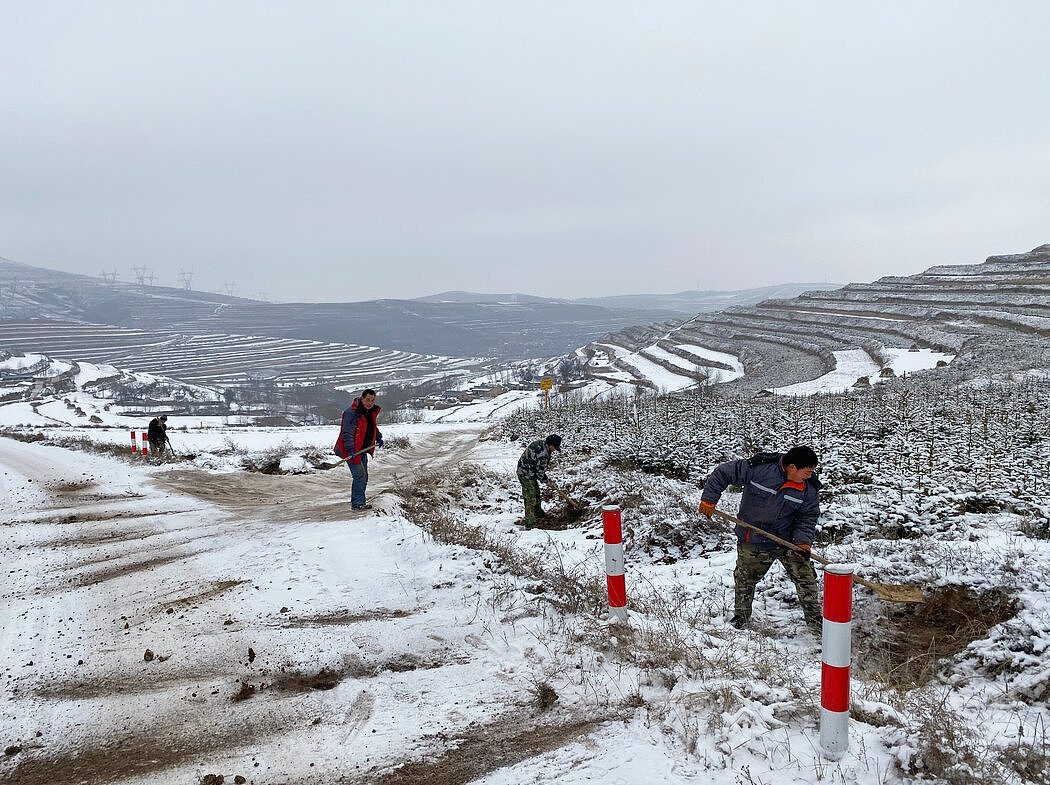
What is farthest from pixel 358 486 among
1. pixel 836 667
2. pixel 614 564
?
pixel 836 667

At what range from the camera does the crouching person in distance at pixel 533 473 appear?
9.70 metres

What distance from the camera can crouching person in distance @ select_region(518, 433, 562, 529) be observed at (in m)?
9.70

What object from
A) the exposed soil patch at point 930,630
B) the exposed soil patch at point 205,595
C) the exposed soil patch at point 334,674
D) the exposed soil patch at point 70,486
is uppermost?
the exposed soil patch at point 334,674

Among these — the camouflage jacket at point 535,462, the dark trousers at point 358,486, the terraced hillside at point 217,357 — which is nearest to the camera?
the dark trousers at point 358,486

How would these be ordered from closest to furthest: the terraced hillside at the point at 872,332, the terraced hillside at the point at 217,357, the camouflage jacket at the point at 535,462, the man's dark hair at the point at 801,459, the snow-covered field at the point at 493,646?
the snow-covered field at the point at 493,646 < the man's dark hair at the point at 801,459 < the camouflage jacket at the point at 535,462 < the terraced hillside at the point at 872,332 < the terraced hillside at the point at 217,357

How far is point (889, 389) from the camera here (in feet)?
88.0

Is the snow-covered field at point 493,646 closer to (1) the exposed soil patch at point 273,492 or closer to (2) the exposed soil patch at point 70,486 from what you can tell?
(1) the exposed soil patch at point 273,492

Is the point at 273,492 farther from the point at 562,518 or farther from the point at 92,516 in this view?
the point at 562,518

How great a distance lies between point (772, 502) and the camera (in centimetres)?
540

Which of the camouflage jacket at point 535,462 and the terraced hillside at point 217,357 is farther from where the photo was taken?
the terraced hillside at point 217,357

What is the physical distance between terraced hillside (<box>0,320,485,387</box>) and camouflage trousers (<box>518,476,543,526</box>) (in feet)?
425

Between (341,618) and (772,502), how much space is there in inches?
151

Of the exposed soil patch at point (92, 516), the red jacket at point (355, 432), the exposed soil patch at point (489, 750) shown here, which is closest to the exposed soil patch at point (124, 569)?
the exposed soil patch at point (92, 516)

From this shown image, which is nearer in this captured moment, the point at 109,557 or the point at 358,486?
the point at 109,557
